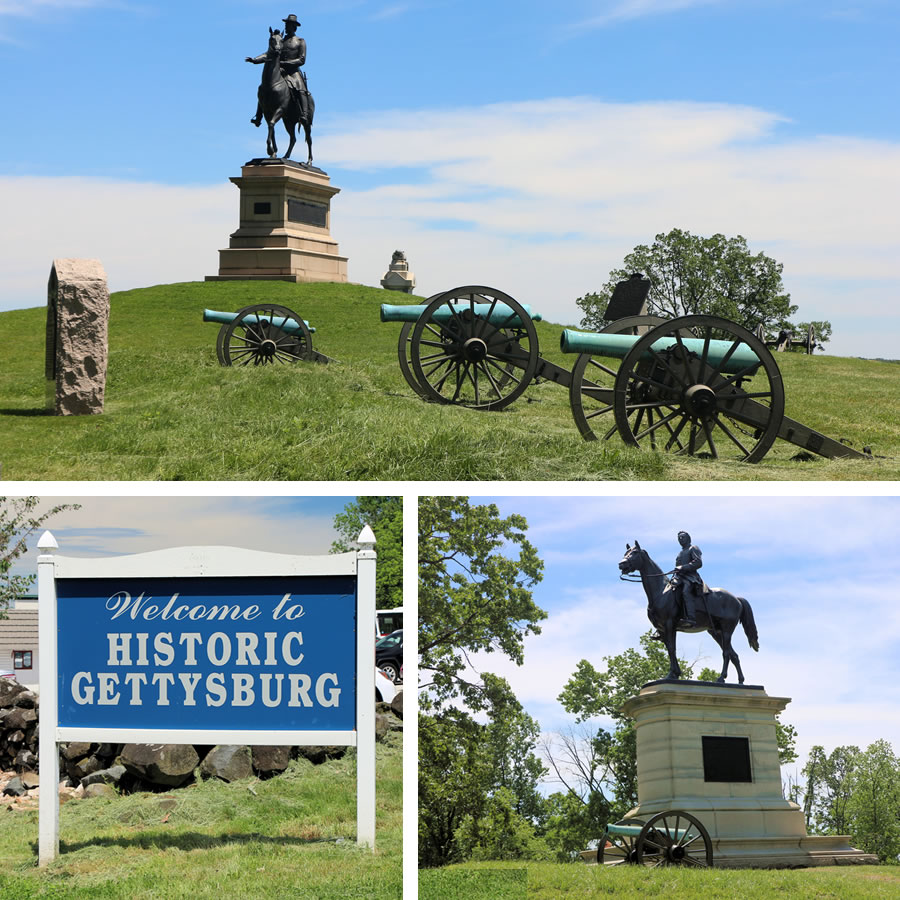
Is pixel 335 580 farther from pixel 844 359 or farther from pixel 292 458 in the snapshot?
pixel 844 359

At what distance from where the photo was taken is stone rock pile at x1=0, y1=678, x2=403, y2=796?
7.93 meters

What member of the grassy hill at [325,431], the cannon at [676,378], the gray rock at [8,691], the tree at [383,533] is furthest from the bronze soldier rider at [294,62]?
the gray rock at [8,691]

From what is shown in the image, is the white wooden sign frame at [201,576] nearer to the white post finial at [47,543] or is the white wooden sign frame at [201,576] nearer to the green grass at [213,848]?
the white post finial at [47,543]

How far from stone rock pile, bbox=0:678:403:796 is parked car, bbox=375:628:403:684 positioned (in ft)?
14.4

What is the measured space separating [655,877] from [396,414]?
5.68 m

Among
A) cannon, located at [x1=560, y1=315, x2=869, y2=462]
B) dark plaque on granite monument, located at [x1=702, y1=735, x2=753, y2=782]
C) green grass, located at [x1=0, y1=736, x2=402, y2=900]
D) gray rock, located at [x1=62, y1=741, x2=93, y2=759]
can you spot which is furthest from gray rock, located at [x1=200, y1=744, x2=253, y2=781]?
cannon, located at [x1=560, y1=315, x2=869, y2=462]

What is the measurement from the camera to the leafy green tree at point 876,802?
56.5 feet

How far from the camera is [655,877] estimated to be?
7.79m

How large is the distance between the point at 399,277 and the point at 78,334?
31532 millimetres

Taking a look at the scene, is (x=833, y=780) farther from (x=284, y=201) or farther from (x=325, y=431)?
(x=284, y=201)

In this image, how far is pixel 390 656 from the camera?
542 inches

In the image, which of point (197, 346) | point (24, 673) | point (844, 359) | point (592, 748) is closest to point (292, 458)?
point (24, 673)

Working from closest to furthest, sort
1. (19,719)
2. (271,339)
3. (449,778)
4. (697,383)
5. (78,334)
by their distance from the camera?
(19,719) < (697,383) < (449,778) < (78,334) < (271,339)

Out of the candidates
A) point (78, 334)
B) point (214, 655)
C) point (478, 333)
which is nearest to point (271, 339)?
point (78, 334)
